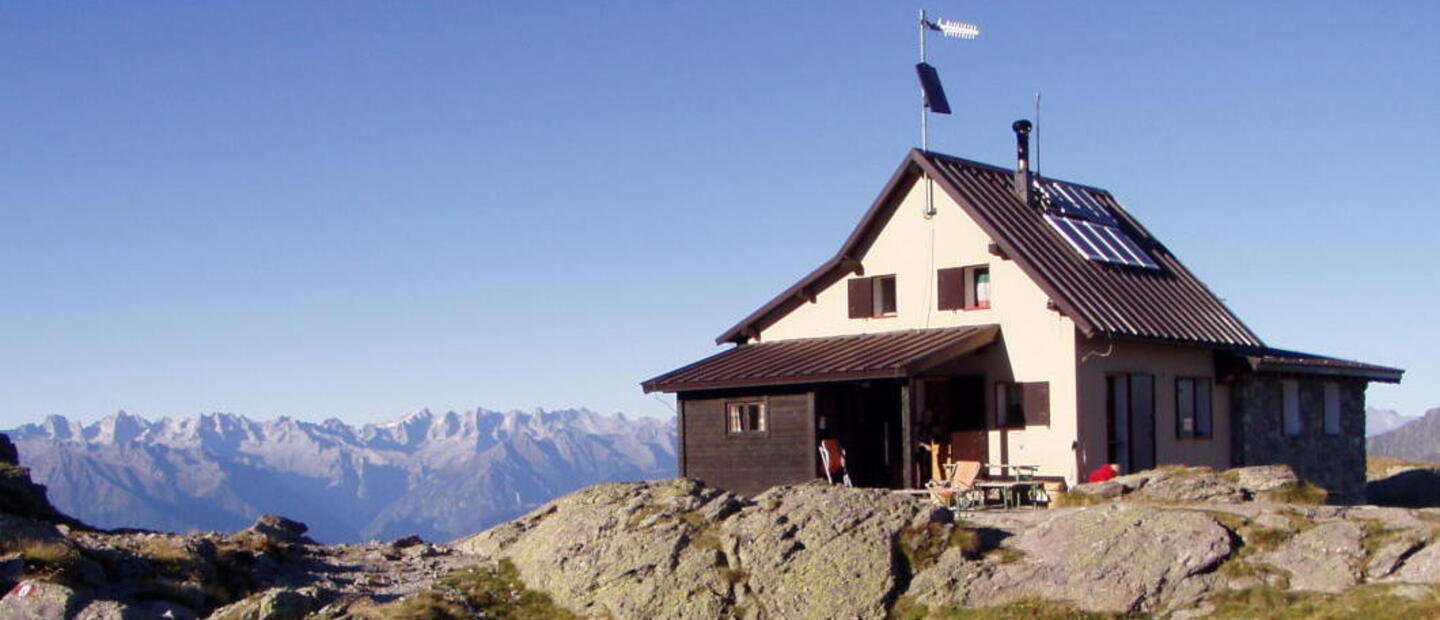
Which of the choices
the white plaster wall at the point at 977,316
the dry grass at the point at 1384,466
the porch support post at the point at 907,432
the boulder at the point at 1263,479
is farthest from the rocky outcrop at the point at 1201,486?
the dry grass at the point at 1384,466

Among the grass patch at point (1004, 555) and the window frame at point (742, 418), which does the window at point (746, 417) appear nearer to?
the window frame at point (742, 418)

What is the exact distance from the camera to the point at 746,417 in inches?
1179

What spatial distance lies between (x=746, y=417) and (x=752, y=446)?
2.01 ft

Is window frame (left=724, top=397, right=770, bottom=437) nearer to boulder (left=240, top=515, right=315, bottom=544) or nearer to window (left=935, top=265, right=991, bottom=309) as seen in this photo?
window (left=935, top=265, right=991, bottom=309)

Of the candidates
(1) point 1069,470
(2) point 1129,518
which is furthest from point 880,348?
(2) point 1129,518

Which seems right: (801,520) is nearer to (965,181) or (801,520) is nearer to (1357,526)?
(1357,526)

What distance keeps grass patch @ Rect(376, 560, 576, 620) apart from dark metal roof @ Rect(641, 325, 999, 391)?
31.0 feet

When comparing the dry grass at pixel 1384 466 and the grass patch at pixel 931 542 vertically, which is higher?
the grass patch at pixel 931 542

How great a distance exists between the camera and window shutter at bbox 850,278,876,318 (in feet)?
104

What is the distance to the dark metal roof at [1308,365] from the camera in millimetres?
31203

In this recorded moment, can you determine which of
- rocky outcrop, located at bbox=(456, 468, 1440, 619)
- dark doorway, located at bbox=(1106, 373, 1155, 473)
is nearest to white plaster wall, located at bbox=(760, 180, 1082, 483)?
dark doorway, located at bbox=(1106, 373, 1155, 473)

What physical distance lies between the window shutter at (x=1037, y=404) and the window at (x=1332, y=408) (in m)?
9.43

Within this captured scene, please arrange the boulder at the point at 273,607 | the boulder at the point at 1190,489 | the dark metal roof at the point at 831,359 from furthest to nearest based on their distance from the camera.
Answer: the dark metal roof at the point at 831,359 → the boulder at the point at 1190,489 → the boulder at the point at 273,607

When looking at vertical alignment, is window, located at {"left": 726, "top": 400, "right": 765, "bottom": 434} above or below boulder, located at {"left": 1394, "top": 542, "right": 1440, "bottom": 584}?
above
